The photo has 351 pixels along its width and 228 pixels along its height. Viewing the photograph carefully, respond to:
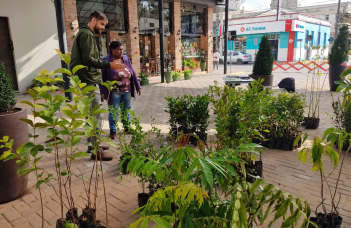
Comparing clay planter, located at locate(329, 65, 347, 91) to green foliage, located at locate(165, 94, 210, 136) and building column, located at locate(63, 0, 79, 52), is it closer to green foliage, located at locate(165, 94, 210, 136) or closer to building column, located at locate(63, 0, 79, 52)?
green foliage, located at locate(165, 94, 210, 136)

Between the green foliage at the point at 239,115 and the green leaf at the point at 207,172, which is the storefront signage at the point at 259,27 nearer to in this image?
the green foliage at the point at 239,115

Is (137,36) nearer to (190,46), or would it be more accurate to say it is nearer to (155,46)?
(155,46)

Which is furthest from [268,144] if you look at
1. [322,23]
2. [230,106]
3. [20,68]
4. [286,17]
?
[322,23]

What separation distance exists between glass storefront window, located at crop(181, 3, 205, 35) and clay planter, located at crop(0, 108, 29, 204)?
16039 mm

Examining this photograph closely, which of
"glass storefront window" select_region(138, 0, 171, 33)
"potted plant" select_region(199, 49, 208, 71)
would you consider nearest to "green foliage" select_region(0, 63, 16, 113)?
"glass storefront window" select_region(138, 0, 171, 33)

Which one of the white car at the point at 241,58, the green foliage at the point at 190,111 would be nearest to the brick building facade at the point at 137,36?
the green foliage at the point at 190,111

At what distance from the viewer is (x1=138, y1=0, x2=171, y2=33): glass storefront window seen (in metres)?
15.6

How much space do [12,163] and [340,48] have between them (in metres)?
12.0

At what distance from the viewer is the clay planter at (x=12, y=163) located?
9.43 ft

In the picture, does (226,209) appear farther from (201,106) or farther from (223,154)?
(201,106)

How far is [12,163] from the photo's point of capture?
10.0 feet

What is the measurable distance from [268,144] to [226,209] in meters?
4.04

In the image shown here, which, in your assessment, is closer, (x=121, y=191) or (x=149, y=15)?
(x=121, y=191)

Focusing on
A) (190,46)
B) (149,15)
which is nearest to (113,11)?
(149,15)
